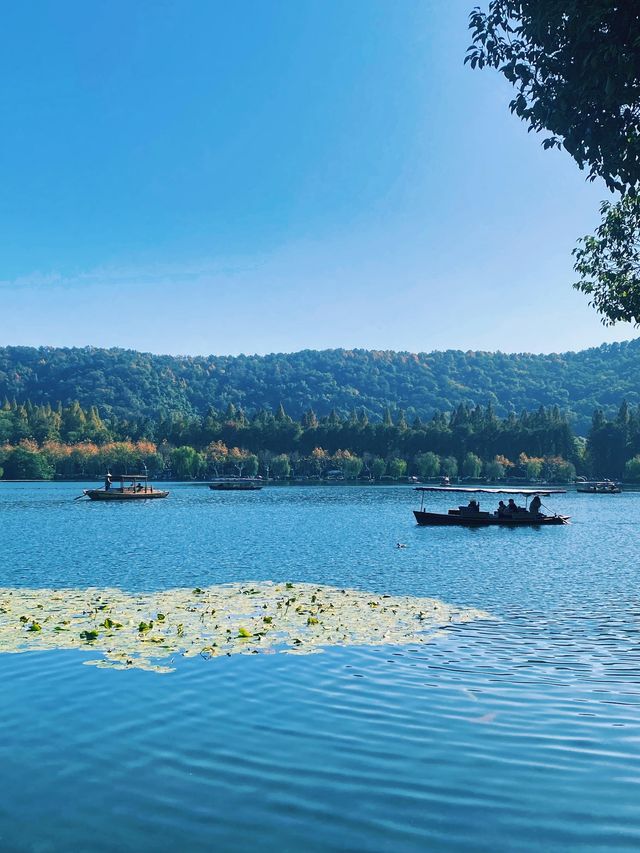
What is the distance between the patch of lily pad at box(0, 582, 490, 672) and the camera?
22.1 meters

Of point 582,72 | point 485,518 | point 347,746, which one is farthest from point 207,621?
point 485,518

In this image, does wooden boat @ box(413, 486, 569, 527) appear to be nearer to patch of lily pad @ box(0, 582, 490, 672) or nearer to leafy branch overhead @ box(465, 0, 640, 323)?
patch of lily pad @ box(0, 582, 490, 672)

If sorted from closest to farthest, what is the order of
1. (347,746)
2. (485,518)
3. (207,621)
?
(347,746) < (207,621) < (485,518)

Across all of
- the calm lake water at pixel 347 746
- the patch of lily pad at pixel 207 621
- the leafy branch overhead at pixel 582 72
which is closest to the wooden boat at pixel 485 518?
the patch of lily pad at pixel 207 621

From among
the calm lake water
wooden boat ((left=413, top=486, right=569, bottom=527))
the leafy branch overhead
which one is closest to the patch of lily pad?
the calm lake water

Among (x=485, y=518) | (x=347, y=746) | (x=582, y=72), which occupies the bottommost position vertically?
(x=347, y=746)

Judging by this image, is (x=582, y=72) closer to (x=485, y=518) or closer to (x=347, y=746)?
(x=347, y=746)

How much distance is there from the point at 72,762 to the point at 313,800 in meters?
4.63

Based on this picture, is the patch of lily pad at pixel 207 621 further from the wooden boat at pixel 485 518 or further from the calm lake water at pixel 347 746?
the wooden boat at pixel 485 518

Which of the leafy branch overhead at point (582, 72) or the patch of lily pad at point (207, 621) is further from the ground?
the leafy branch overhead at point (582, 72)

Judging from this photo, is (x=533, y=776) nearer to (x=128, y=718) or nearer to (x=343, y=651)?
(x=128, y=718)

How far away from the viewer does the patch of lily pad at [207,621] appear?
22.1 metres

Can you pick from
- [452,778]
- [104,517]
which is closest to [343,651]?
[452,778]

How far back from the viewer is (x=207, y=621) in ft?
85.7
